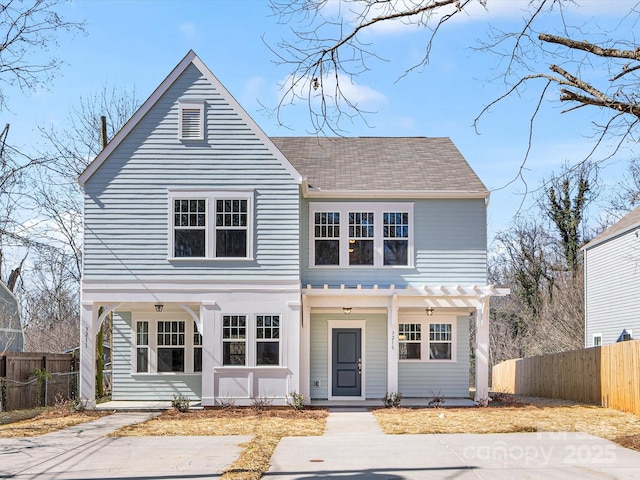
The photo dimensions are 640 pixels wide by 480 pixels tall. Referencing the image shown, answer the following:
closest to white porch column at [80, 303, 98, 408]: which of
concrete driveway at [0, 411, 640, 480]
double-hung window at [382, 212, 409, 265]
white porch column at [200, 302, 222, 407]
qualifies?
white porch column at [200, 302, 222, 407]

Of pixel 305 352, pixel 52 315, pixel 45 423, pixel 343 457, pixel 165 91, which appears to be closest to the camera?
pixel 343 457

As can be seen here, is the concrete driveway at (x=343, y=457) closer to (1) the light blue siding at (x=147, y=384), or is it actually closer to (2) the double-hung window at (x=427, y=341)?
(1) the light blue siding at (x=147, y=384)

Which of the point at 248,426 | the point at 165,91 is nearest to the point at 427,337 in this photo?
the point at 248,426

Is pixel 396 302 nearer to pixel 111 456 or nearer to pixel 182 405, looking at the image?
pixel 182 405

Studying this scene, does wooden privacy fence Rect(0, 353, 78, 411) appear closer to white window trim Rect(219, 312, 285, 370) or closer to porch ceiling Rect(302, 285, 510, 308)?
white window trim Rect(219, 312, 285, 370)

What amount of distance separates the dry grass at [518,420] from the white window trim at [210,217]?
5381mm

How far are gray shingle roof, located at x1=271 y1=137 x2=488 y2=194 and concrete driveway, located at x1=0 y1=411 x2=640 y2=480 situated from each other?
861 cm

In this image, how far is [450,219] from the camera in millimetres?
21766

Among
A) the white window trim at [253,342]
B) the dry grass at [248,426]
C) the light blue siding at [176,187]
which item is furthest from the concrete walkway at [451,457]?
the light blue siding at [176,187]

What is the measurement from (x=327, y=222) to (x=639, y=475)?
1279cm

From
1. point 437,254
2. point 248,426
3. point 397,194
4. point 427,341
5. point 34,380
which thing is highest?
point 397,194

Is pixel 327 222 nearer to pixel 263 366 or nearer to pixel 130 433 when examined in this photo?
pixel 263 366

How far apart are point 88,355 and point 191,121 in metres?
6.39

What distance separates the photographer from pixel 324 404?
69.0 feet
